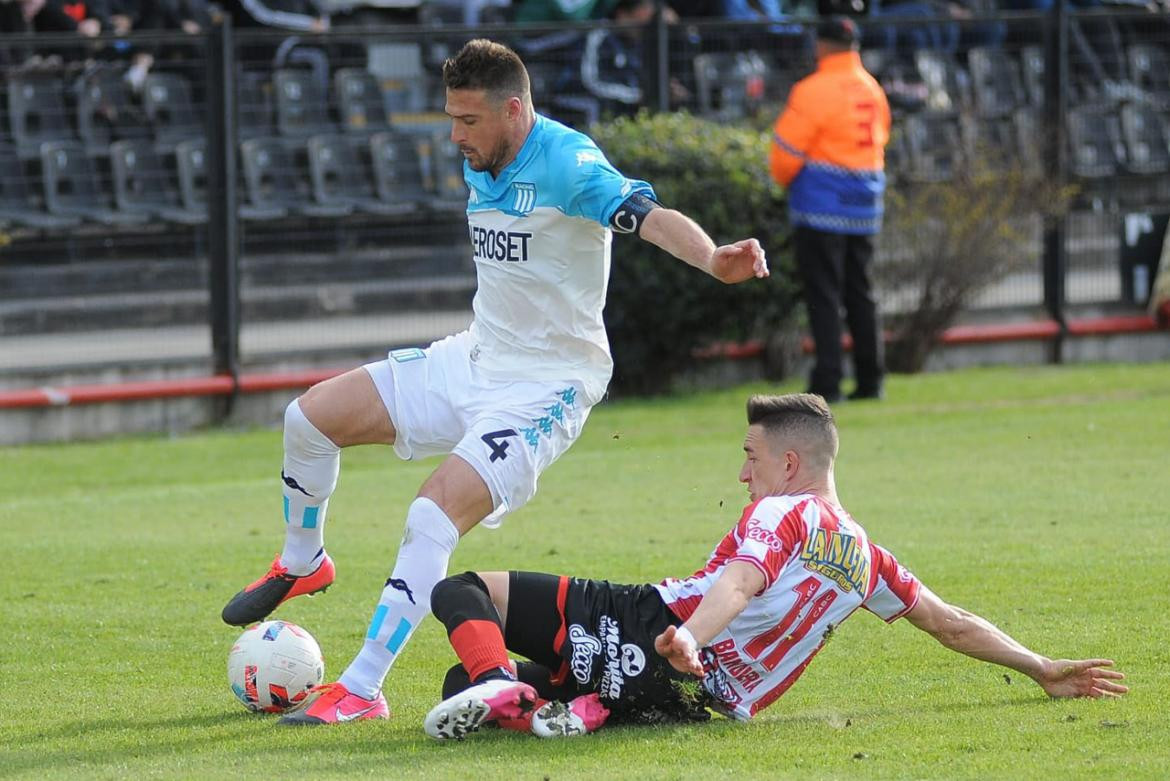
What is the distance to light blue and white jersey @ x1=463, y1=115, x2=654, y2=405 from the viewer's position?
5.97 metres

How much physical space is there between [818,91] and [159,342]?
5343 mm

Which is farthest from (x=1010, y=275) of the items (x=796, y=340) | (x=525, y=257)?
(x=525, y=257)

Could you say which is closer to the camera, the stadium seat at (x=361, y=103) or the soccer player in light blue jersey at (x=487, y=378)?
the soccer player in light blue jersey at (x=487, y=378)

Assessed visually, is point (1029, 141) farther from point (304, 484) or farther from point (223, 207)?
point (304, 484)

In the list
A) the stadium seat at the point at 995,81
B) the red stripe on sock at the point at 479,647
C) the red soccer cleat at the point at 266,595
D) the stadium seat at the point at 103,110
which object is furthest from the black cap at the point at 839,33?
the red stripe on sock at the point at 479,647

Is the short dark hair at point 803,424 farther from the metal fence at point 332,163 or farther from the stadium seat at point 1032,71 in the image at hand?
the stadium seat at point 1032,71

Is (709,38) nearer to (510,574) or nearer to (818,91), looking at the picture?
(818,91)

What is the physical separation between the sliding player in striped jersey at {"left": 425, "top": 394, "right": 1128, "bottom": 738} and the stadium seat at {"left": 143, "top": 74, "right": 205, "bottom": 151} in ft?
30.7

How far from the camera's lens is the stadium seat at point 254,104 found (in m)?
13.8

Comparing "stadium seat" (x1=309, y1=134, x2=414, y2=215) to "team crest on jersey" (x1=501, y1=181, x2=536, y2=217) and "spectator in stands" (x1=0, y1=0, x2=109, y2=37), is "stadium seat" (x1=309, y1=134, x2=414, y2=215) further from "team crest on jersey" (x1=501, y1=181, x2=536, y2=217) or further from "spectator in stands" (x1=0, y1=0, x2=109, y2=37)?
"team crest on jersey" (x1=501, y1=181, x2=536, y2=217)

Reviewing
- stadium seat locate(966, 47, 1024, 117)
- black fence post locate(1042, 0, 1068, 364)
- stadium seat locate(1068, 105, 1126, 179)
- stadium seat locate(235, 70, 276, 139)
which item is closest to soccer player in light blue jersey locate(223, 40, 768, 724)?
stadium seat locate(235, 70, 276, 139)

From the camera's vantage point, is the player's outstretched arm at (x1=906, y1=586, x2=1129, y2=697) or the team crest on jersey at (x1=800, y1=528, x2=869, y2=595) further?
the player's outstretched arm at (x1=906, y1=586, x2=1129, y2=697)

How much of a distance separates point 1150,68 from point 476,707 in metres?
13.4

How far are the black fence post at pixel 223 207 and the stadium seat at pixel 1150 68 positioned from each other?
27.5 feet
